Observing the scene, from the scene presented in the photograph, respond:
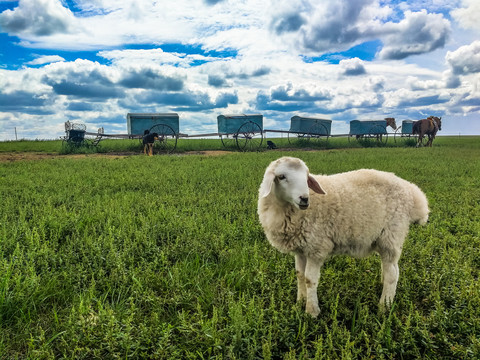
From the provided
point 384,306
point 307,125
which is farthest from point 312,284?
point 307,125

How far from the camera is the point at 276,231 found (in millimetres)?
3057

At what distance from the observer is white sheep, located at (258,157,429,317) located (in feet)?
9.75

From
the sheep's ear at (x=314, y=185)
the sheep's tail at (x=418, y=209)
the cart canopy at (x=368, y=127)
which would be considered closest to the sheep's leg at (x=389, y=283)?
the sheep's tail at (x=418, y=209)

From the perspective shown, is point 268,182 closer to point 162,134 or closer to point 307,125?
point 162,134

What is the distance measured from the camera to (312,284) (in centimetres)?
292

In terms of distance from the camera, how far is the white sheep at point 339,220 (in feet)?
9.75

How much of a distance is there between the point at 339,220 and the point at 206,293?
4.55 ft

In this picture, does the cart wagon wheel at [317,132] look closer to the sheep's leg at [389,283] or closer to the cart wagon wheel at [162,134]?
the cart wagon wheel at [162,134]

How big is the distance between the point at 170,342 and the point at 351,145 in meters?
25.4

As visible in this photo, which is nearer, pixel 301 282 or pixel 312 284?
pixel 312 284

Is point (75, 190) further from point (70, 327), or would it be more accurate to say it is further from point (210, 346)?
point (210, 346)

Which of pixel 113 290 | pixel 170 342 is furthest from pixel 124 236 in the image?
pixel 170 342

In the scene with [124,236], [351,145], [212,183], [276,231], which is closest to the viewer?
[276,231]

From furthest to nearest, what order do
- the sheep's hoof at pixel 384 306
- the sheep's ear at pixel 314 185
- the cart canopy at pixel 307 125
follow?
1. the cart canopy at pixel 307 125
2. the sheep's hoof at pixel 384 306
3. the sheep's ear at pixel 314 185
